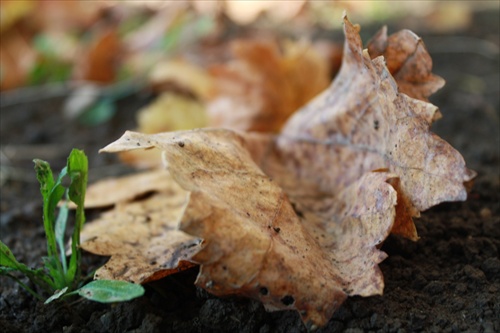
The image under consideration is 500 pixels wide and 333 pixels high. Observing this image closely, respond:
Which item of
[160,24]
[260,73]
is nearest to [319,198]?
[260,73]

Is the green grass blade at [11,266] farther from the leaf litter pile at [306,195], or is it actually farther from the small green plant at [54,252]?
the leaf litter pile at [306,195]

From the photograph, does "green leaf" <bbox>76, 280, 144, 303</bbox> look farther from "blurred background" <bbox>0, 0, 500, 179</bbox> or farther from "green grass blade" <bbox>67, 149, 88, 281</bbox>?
"blurred background" <bbox>0, 0, 500, 179</bbox>

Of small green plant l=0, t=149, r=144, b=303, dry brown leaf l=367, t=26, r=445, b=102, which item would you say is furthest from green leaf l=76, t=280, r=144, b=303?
dry brown leaf l=367, t=26, r=445, b=102

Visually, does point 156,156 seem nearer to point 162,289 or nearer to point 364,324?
point 162,289

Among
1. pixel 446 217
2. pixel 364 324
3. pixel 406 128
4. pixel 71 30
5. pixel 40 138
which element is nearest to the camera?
pixel 364 324

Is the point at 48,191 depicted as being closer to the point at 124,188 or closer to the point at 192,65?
the point at 124,188

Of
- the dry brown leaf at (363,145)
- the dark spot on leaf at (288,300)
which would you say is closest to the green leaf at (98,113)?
the dry brown leaf at (363,145)
